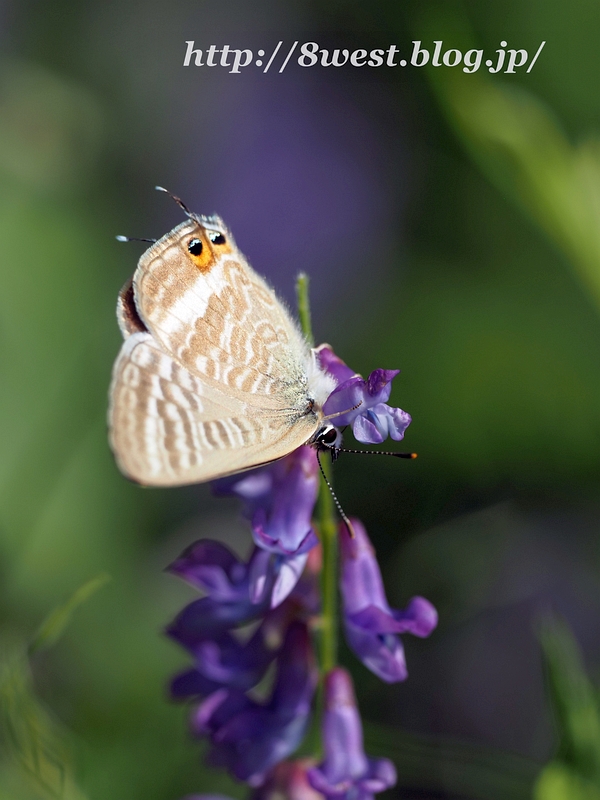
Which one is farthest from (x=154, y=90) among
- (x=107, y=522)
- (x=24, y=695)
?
(x=24, y=695)

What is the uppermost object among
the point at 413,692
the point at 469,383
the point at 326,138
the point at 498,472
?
the point at 326,138

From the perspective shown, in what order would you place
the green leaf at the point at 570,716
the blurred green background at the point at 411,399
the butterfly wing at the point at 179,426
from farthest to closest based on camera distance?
the blurred green background at the point at 411,399
the green leaf at the point at 570,716
the butterfly wing at the point at 179,426

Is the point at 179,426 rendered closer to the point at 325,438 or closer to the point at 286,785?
the point at 325,438

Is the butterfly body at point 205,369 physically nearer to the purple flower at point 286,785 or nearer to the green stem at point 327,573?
the green stem at point 327,573

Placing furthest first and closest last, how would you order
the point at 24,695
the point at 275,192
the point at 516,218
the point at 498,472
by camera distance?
the point at 275,192
the point at 516,218
the point at 498,472
the point at 24,695

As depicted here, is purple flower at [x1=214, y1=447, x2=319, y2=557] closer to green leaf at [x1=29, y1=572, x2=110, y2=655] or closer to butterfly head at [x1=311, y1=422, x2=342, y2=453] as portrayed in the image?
butterfly head at [x1=311, y1=422, x2=342, y2=453]

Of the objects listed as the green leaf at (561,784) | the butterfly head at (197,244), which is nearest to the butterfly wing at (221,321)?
the butterfly head at (197,244)

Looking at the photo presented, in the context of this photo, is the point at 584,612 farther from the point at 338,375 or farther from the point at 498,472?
the point at 338,375
